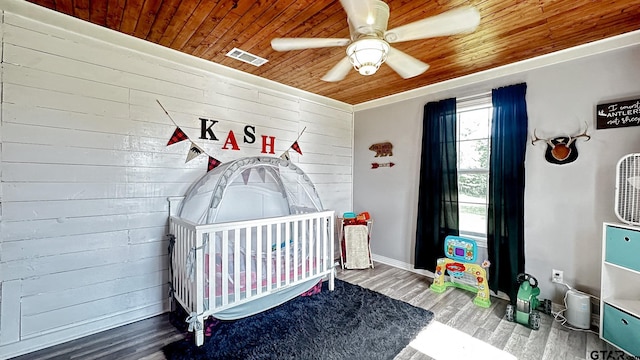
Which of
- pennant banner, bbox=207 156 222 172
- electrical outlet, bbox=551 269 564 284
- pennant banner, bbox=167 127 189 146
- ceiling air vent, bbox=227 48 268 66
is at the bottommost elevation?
electrical outlet, bbox=551 269 564 284

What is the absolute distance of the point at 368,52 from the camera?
1646 millimetres

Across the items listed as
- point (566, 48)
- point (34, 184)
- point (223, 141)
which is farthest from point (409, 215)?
point (34, 184)

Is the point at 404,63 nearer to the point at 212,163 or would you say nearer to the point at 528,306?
the point at 212,163

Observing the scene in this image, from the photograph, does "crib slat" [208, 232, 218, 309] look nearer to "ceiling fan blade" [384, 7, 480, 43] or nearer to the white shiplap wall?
the white shiplap wall

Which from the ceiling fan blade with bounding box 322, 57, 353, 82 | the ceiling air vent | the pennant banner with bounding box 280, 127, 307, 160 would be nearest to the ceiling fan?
the ceiling fan blade with bounding box 322, 57, 353, 82

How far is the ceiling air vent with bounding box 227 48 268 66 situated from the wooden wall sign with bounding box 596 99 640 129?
9.92 ft

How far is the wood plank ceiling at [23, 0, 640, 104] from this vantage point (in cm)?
183

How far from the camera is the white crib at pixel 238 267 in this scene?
6.67 ft

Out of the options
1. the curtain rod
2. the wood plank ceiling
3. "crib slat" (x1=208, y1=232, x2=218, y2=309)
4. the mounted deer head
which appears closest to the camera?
the wood plank ceiling

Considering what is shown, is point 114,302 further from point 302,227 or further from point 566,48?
point 566,48

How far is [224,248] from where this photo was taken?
208 cm

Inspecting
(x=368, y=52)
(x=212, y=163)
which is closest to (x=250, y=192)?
(x=212, y=163)

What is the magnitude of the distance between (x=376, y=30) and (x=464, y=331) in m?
2.40

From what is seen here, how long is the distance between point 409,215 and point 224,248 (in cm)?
250
